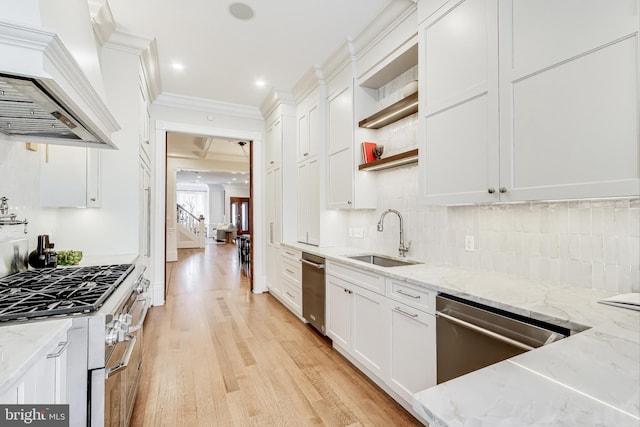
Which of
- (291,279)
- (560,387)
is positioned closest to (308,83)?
(291,279)

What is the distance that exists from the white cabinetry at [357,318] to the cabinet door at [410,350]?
9cm

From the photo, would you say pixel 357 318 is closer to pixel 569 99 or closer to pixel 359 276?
pixel 359 276

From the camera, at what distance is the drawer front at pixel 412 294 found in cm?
168

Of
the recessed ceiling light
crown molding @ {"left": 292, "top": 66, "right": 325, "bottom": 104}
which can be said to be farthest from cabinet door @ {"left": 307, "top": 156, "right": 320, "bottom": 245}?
the recessed ceiling light

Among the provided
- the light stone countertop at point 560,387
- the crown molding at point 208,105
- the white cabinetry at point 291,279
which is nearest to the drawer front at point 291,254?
the white cabinetry at point 291,279

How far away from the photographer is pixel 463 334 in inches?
58.1

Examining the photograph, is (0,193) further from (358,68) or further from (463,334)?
(358,68)

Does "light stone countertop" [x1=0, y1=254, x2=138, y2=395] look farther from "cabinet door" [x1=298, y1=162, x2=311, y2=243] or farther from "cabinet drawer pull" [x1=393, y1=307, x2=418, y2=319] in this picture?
"cabinet door" [x1=298, y1=162, x2=311, y2=243]

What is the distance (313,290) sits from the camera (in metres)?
3.12

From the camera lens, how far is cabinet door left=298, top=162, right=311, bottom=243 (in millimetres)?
3852

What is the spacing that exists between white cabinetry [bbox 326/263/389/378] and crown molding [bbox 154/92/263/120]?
3124mm

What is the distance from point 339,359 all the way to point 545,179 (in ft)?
6.81

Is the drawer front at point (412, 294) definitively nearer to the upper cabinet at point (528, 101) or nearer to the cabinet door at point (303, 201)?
the upper cabinet at point (528, 101)

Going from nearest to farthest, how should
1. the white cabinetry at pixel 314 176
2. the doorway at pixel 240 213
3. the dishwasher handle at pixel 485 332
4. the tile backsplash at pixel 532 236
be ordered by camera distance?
the dishwasher handle at pixel 485 332
the tile backsplash at pixel 532 236
the white cabinetry at pixel 314 176
the doorway at pixel 240 213
